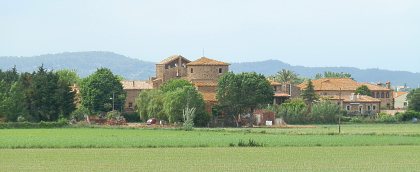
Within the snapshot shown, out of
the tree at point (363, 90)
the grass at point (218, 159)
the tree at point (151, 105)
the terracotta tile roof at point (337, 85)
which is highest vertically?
the terracotta tile roof at point (337, 85)

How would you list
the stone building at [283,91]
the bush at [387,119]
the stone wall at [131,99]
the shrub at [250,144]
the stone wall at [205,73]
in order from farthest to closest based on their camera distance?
the stone building at [283,91]
the stone wall at [131,99]
the stone wall at [205,73]
the bush at [387,119]
the shrub at [250,144]

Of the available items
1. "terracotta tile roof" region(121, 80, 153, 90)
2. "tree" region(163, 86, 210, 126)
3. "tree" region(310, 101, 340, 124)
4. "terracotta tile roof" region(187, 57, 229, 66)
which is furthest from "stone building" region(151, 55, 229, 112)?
"tree" region(310, 101, 340, 124)

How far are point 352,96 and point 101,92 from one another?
4279cm

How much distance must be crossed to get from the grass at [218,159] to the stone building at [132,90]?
91.3m

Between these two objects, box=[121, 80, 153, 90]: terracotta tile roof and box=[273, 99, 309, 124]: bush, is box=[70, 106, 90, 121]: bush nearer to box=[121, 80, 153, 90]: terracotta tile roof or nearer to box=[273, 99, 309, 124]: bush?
box=[121, 80, 153, 90]: terracotta tile roof

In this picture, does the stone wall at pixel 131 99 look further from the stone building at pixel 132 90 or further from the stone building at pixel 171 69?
the stone building at pixel 171 69

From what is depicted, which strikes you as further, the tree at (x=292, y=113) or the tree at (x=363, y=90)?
the tree at (x=363, y=90)

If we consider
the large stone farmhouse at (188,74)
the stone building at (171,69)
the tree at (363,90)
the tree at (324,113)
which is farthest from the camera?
the tree at (363,90)

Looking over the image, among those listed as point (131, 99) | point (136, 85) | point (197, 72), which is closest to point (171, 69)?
point (131, 99)

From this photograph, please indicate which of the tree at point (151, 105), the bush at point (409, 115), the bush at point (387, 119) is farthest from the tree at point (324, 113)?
the tree at point (151, 105)

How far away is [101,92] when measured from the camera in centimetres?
13875

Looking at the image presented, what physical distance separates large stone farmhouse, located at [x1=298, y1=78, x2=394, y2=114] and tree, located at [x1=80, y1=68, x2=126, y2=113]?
113ft

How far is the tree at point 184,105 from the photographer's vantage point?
116500 millimetres

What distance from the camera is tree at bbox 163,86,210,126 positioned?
116500 millimetres
